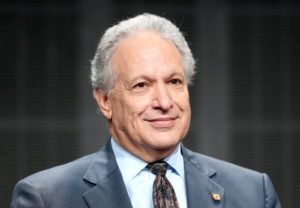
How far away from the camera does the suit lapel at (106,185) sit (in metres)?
2.29

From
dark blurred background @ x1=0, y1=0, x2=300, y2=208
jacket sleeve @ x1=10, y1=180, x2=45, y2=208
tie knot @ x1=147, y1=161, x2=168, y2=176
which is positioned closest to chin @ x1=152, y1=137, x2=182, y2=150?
tie knot @ x1=147, y1=161, x2=168, y2=176

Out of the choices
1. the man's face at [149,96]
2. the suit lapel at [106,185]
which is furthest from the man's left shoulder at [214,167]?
the suit lapel at [106,185]

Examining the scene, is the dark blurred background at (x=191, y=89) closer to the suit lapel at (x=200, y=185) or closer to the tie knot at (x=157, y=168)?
the suit lapel at (x=200, y=185)

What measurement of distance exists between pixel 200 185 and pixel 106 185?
0.40m

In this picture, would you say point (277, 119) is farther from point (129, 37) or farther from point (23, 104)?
point (129, 37)

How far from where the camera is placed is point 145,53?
2.33 meters

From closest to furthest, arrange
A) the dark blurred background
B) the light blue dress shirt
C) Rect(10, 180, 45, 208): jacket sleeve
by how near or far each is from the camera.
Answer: Rect(10, 180, 45, 208): jacket sleeve → the light blue dress shirt → the dark blurred background

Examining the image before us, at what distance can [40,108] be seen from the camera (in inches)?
228

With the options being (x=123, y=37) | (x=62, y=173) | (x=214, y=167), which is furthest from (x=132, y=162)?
(x=123, y=37)

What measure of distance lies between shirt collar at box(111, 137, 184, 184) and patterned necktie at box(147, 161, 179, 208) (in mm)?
38

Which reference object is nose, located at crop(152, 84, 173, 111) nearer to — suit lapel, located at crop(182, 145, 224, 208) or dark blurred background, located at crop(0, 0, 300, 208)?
suit lapel, located at crop(182, 145, 224, 208)

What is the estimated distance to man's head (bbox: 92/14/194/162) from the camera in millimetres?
2301

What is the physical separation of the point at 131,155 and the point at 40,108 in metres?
3.55

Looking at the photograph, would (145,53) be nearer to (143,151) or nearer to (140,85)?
(140,85)
